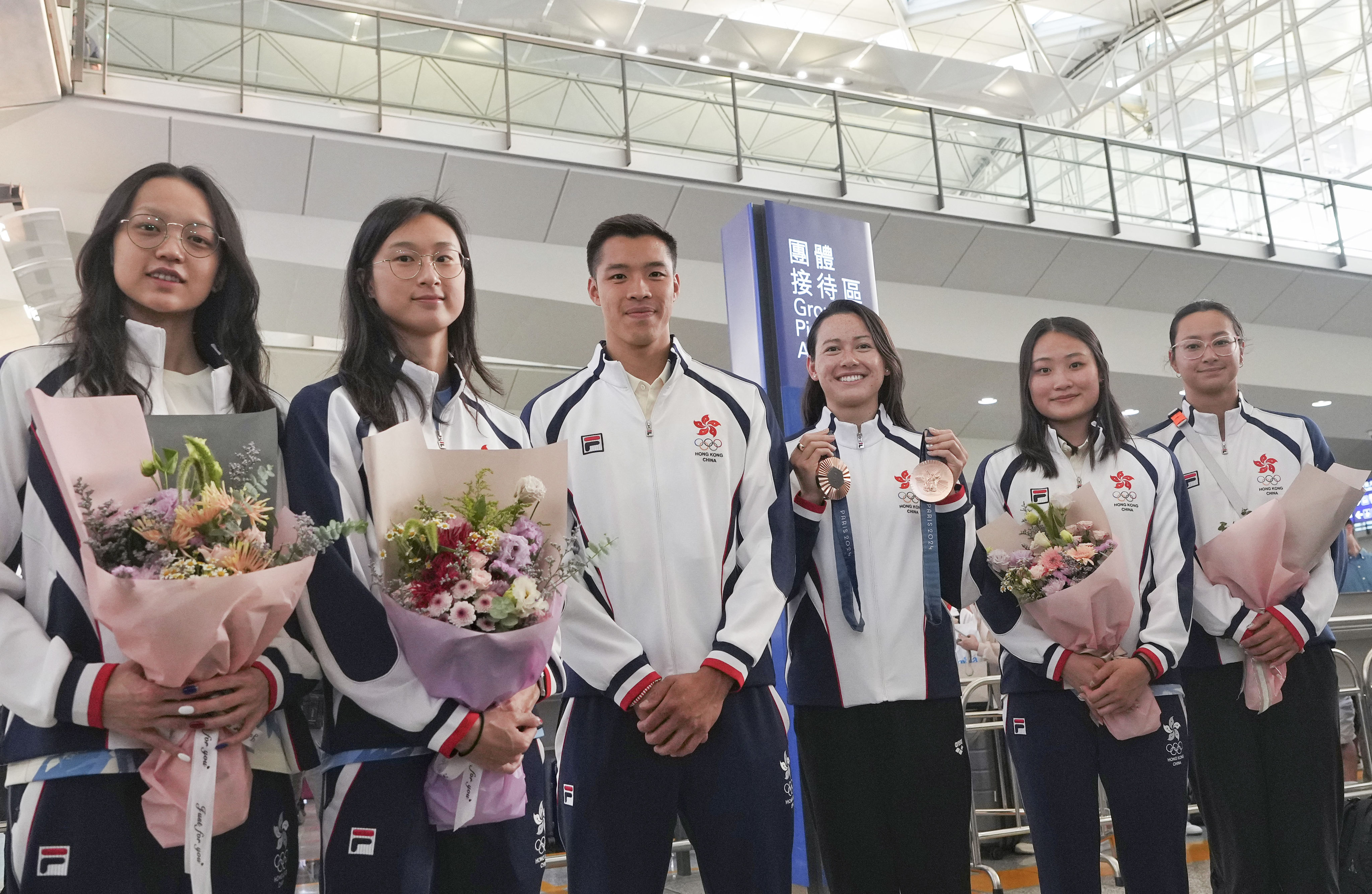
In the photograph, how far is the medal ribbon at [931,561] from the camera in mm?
2676

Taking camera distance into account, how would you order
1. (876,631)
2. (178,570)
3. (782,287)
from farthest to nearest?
(782,287) → (876,631) → (178,570)

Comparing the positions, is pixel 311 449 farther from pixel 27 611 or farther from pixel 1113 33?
pixel 1113 33

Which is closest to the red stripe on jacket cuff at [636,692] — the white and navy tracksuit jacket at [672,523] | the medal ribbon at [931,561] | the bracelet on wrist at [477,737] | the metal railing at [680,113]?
the white and navy tracksuit jacket at [672,523]

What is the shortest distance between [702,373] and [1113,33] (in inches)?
700

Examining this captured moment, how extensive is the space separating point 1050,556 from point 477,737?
5.33 ft

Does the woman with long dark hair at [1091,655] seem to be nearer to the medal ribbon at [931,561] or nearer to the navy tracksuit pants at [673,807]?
the medal ribbon at [931,561]

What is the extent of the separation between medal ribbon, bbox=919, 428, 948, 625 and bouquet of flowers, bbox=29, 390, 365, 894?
62.8 inches

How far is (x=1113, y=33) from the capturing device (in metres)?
17.4

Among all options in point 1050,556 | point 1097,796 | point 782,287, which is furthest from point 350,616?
point 782,287

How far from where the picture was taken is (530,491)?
185 centimetres

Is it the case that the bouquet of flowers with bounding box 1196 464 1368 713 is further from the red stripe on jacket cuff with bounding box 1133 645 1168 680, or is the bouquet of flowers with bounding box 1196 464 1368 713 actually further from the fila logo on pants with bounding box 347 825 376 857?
the fila logo on pants with bounding box 347 825 376 857

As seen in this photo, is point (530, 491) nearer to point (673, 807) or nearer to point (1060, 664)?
point (673, 807)

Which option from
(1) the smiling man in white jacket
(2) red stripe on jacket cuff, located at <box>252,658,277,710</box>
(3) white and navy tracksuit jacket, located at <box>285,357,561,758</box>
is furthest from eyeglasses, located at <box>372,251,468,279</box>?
(2) red stripe on jacket cuff, located at <box>252,658,277,710</box>

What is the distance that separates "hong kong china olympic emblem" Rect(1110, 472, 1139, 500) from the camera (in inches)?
117
